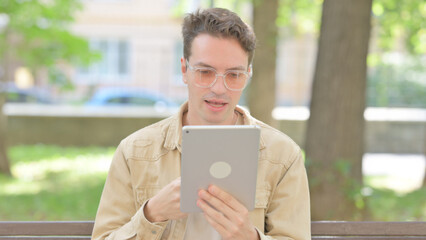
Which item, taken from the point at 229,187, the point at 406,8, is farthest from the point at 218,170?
the point at 406,8

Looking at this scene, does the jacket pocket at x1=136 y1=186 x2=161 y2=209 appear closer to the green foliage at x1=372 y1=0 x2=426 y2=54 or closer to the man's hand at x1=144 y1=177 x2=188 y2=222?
the man's hand at x1=144 y1=177 x2=188 y2=222

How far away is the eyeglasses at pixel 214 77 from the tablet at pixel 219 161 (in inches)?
17.1

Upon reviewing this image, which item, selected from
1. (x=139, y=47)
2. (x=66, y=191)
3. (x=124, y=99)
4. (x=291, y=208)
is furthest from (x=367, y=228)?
(x=139, y=47)

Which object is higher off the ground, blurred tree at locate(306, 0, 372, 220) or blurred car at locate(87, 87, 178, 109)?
blurred tree at locate(306, 0, 372, 220)

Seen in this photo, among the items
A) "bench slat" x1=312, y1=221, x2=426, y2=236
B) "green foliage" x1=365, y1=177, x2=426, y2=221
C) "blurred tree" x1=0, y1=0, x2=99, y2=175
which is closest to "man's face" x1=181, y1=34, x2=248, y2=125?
"bench slat" x1=312, y1=221, x2=426, y2=236

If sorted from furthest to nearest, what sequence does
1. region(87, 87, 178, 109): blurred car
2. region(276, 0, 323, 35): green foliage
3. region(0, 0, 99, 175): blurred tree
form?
region(87, 87, 178, 109): blurred car
region(276, 0, 323, 35): green foliage
region(0, 0, 99, 175): blurred tree

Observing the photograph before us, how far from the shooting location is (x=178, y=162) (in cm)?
255

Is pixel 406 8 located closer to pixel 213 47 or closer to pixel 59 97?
pixel 213 47

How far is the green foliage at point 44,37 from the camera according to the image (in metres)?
9.09

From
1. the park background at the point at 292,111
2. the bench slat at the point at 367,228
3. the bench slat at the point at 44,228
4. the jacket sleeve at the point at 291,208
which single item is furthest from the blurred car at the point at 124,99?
the jacket sleeve at the point at 291,208

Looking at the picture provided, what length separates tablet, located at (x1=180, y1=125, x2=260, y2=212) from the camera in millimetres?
1952

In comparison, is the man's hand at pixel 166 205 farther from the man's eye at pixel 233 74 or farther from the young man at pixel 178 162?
the man's eye at pixel 233 74

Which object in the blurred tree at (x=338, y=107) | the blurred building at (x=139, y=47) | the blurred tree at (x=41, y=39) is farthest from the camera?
the blurred building at (x=139, y=47)

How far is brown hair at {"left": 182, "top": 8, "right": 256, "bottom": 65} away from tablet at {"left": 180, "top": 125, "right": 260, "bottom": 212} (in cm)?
55
